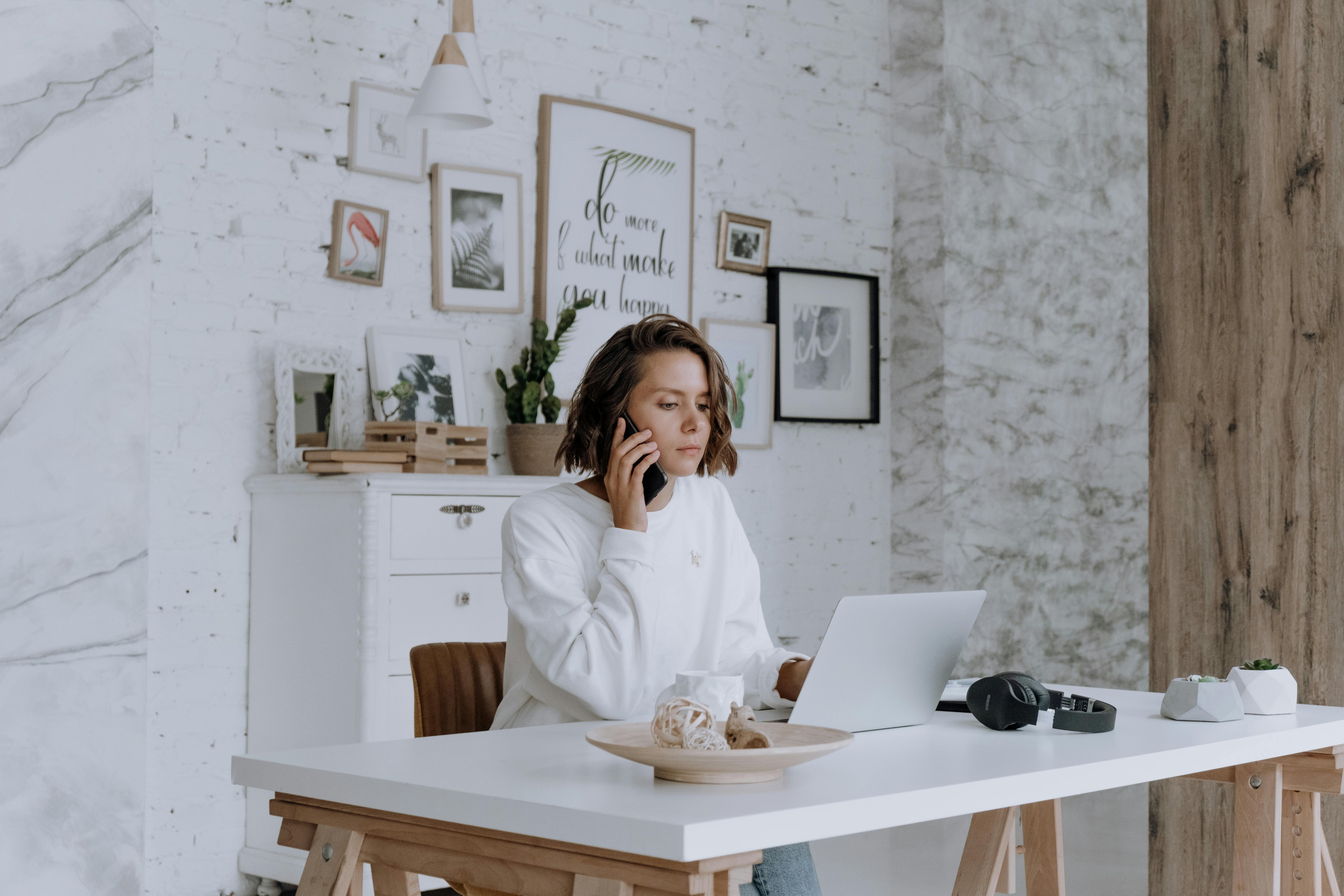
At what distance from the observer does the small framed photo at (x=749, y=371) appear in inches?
206

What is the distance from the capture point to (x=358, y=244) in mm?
4172

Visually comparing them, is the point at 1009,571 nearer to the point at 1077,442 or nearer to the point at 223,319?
the point at 1077,442

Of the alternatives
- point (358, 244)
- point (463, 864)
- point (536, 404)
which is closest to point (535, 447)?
point (536, 404)

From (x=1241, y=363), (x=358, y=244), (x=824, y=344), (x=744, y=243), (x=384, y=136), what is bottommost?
(x=1241, y=363)

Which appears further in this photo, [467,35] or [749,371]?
[749,371]

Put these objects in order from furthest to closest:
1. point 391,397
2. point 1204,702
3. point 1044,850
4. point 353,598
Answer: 1. point 391,397
2. point 353,598
3. point 1044,850
4. point 1204,702

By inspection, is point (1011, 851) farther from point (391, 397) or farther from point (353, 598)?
point (391, 397)

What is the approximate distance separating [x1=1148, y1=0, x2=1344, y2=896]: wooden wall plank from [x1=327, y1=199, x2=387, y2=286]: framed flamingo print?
2.27 m

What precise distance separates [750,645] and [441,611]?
1.53 metres

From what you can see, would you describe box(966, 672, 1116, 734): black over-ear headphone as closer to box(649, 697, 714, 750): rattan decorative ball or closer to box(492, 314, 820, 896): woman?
box(492, 314, 820, 896): woman

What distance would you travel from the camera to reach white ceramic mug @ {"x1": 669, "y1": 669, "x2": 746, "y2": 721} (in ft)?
5.12

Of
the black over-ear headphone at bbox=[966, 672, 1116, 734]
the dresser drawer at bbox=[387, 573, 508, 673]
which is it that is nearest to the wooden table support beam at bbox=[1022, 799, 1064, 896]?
the black over-ear headphone at bbox=[966, 672, 1116, 734]

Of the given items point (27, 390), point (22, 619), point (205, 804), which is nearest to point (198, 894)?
point (205, 804)

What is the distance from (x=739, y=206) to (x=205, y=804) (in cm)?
294
